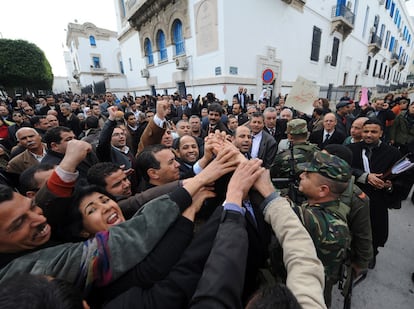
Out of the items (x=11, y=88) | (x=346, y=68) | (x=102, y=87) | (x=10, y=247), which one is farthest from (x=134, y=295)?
(x=11, y=88)

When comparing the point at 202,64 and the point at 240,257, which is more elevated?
the point at 202,64

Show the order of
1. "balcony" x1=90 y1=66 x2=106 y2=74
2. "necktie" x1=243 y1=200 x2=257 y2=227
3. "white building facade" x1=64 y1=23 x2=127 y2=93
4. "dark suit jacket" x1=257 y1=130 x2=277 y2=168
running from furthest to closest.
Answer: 1. "balcony" x1=90 y1=66 x2=106 y2=74
2. "white building facade" x1=64 y1=23 x2=127 y2=93
3. "dark suit jacket" x1=257 y1=130 x2=277 y2=168
4. "necktie" x1=243 y1=200 x2=257 y2=227

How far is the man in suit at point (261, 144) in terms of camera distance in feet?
10.5

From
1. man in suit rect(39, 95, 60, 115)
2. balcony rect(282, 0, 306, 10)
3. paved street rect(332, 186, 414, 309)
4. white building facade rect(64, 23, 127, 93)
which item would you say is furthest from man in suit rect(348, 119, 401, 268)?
white building facade rect(64, 23, 127, 93)

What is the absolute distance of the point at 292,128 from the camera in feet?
8.64

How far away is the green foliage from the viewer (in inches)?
814

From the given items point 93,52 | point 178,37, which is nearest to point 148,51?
point 178,37

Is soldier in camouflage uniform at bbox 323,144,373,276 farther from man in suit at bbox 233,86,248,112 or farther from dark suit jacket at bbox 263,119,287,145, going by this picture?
man in suit at bbox 233,86,248,112

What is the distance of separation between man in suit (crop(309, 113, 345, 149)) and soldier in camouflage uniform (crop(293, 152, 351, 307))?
271cm

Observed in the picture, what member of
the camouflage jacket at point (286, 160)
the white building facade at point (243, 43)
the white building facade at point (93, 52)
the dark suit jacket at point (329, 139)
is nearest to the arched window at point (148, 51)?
the white building facade at point (243, 43)

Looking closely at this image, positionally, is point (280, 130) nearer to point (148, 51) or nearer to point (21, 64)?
point (148, 51)

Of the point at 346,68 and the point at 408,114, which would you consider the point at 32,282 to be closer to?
the point at 408,114

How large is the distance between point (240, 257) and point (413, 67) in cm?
6775

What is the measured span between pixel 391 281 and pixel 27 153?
4966 millimetres
